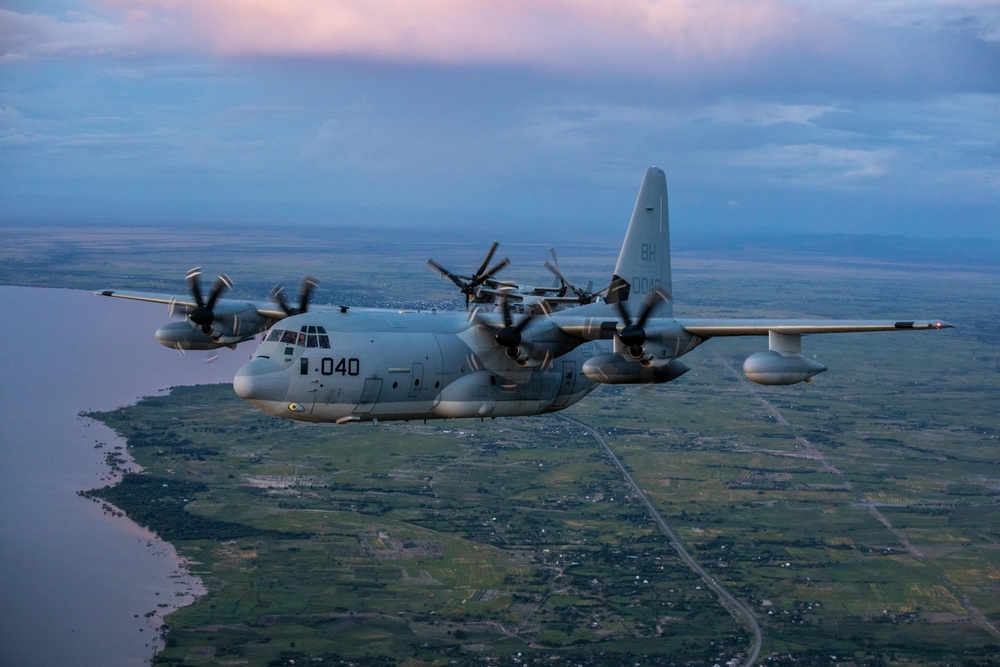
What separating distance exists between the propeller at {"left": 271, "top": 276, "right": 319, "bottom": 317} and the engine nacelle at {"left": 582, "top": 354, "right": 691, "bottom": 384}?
31.5 ft

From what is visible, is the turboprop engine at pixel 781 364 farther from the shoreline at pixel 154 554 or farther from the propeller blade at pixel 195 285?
the shoreline at pixel 154 554

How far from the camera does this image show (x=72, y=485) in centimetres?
8344

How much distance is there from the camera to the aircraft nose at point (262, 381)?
105ft

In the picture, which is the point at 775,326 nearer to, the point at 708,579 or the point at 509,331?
the point at 509,331

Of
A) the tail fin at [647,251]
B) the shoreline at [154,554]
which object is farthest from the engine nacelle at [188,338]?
the shoreline at [154,554]

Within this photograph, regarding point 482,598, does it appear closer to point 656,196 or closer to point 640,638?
point 640,638

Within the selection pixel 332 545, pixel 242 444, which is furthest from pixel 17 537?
pixel 242 444

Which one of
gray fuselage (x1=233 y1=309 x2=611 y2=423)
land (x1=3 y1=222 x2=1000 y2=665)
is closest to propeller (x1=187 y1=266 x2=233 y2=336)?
gray fuselage (x1=233 y1=309 x2=611 y2=423)

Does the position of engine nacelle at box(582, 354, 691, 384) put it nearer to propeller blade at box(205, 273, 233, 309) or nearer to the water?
propeller blade at box(205, 273, 233, 309)

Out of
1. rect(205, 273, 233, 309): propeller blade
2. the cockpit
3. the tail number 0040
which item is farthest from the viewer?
rect(205, 273, 233, 309): propeller blade

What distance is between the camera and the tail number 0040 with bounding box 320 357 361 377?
109 ft

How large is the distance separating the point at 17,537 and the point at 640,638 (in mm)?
40425

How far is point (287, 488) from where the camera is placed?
85812 mm

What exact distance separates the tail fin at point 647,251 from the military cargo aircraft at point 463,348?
163 millimetres
